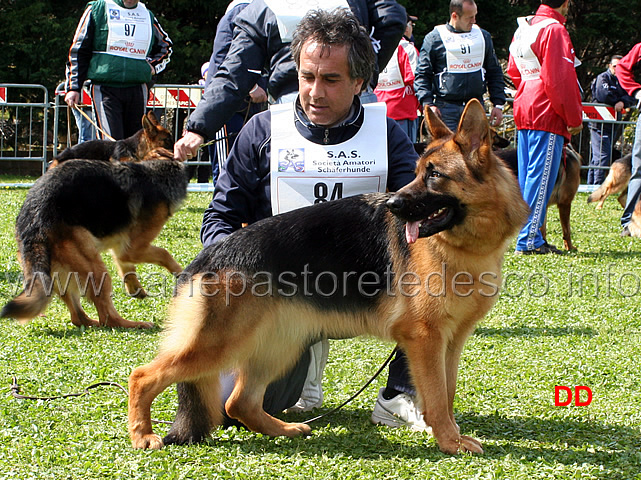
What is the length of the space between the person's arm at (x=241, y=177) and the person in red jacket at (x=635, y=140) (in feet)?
21.9

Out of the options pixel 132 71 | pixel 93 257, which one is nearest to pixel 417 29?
pixel 132 71

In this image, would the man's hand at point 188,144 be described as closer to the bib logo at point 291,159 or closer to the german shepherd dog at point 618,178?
the bib logo at point 291,159

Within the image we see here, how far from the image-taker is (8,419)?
3.38m

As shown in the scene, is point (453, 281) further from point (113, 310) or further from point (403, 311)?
point (113, 310)

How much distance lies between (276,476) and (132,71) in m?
6.86

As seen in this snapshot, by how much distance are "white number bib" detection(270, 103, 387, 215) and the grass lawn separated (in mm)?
1169

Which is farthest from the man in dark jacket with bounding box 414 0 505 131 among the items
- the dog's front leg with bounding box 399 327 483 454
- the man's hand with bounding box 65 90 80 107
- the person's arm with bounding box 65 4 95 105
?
the dog's front leg with bounding box 399 327 483 454

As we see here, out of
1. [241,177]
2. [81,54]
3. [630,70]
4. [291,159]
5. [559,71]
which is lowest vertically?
[241,177]

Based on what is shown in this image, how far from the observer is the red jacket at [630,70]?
936 cm

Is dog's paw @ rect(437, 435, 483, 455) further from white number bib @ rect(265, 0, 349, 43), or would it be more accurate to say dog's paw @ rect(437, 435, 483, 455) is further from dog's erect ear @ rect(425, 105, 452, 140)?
white number bib @ rect(265, 0, 349, 43)

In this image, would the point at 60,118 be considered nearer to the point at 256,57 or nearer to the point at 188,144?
the point at 256,57

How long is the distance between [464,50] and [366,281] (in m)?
7.25

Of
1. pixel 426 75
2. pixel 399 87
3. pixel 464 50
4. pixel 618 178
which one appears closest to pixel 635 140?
pixel 618 178

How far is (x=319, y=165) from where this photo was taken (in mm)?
3596
